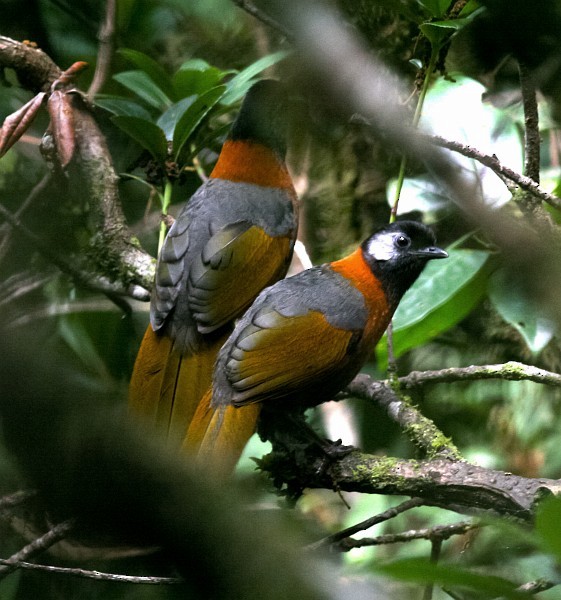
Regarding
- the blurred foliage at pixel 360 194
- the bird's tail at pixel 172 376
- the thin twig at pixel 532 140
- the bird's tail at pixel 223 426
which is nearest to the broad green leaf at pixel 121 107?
the blurred foliage at pixel 360 194

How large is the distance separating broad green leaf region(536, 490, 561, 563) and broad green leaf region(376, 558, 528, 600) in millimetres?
43

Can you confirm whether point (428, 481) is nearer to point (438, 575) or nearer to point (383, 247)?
point (383, 247)

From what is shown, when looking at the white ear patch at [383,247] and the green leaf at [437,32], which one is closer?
the green leaf at [437,32]

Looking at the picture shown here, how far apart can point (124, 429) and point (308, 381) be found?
176cm

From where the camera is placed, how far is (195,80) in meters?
2.72

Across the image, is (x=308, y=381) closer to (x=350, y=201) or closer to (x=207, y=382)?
(x=207, y=382)

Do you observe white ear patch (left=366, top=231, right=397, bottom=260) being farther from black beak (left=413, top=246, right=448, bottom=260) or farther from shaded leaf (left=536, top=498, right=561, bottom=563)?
shaded leaf (left=536, top=498, right=561, bottom=563)

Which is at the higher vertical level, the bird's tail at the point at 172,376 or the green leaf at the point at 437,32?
the green leaf at the point at 437,32

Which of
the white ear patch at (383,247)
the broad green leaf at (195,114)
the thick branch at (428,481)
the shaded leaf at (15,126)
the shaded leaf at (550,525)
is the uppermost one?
the broad green leaf at (195,114)

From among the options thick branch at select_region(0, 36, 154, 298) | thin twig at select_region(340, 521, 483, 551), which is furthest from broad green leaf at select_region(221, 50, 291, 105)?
thin twig at select_region(340, 521, 483, 551)

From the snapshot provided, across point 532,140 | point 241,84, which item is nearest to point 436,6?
point 532,140

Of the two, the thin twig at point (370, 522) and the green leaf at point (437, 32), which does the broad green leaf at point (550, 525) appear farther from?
the green leaf at point (437, 32)

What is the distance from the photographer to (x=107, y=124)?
3053mm

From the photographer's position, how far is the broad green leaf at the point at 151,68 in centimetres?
262
